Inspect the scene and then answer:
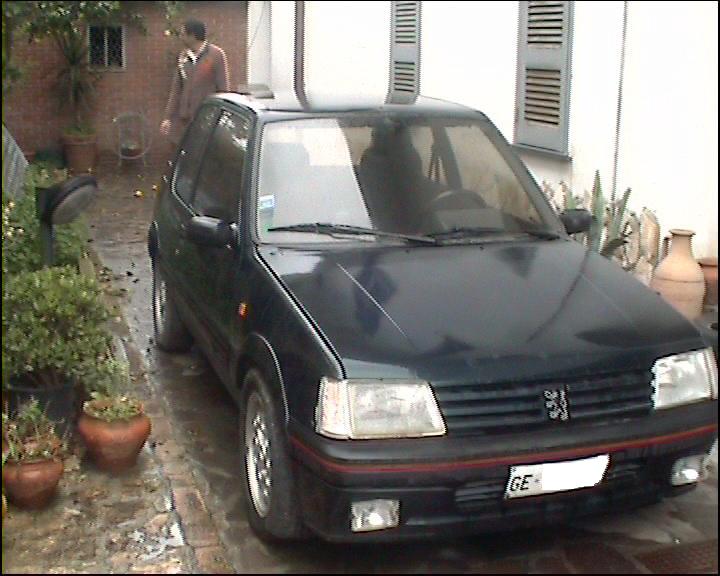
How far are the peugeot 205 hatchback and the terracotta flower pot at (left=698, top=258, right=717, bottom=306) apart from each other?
200 cm

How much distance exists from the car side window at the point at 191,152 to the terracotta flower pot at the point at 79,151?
29.8 feet

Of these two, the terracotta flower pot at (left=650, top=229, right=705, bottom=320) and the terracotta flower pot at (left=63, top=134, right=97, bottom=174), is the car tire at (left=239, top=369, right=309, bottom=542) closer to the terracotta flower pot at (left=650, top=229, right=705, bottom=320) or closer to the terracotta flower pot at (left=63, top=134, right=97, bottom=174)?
the terracotta flower pot at (left=650, top=229, right=705, bottom=320)

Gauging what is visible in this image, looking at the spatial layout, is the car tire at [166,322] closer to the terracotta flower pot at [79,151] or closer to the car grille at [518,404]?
the car grille at [518,404]

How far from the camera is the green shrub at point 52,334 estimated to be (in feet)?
15.9

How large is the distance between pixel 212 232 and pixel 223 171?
2.42ft

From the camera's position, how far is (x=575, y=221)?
203 inches

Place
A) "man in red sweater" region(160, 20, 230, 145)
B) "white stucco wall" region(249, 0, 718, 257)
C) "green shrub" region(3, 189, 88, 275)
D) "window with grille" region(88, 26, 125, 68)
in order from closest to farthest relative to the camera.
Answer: "green shrub" region(3, 189, 88, 275)
"white stucco wall" region(249, 0, 718, 257)
"man in red sweater" region(160, 20, 230, 145)
"window with grille" region(88, 26, 125, 68)

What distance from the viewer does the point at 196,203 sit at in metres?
5.73

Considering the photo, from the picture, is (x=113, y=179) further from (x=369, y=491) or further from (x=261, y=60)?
(x=369, y=491)


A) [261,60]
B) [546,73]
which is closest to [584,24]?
[546,73]

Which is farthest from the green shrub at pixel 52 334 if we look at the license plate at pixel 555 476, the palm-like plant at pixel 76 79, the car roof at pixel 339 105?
the palm-like plant at pixel 76 79

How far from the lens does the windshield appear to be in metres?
4.74

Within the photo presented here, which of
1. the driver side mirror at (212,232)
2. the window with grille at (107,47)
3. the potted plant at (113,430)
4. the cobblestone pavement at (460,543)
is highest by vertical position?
the window with grille at (107,47)

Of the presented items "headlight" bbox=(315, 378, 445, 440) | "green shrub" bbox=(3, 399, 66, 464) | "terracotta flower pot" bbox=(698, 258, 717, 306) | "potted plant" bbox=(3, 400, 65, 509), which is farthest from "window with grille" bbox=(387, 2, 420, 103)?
"headlight" bbox=(315, 378, 445, 440)
